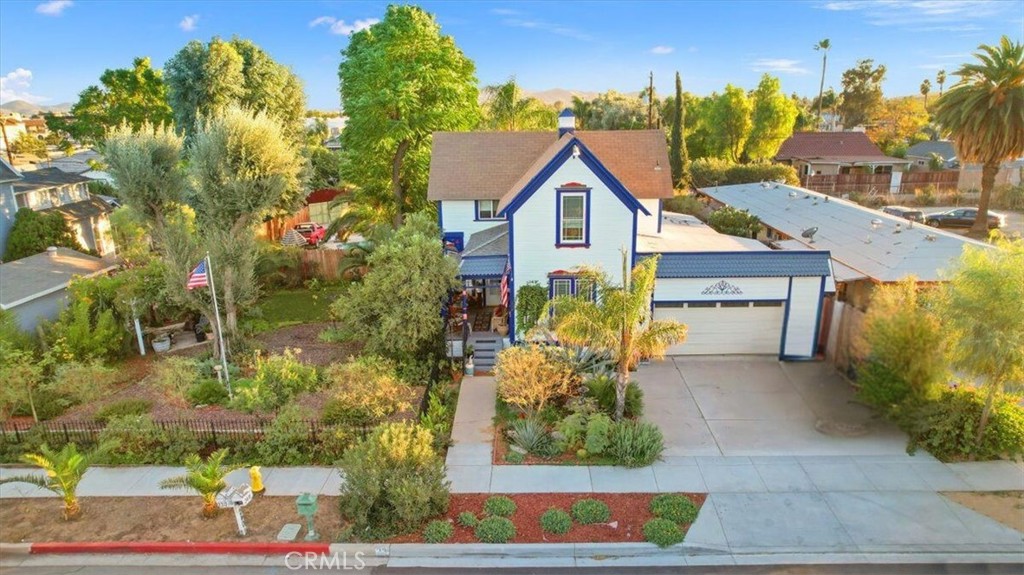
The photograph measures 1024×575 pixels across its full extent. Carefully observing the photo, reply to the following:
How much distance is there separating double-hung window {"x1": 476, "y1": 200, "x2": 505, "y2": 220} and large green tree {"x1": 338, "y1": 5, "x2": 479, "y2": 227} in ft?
21.1

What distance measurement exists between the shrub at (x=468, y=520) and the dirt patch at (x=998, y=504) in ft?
32.8

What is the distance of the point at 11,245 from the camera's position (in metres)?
27.9

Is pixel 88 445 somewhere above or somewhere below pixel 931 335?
below

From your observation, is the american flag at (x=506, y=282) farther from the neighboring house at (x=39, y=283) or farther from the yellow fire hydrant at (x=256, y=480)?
the neighboring house at (x=39, y=283)

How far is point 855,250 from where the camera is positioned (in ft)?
68.4

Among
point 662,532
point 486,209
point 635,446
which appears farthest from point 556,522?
point 486,209

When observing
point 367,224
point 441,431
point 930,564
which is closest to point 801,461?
point 930,564

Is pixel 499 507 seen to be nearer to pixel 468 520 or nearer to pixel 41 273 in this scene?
pixel 468 520

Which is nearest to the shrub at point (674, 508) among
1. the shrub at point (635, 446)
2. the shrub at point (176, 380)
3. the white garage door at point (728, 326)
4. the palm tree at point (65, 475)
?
the shrub at point (635, 446)

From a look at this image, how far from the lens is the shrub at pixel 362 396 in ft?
49.6

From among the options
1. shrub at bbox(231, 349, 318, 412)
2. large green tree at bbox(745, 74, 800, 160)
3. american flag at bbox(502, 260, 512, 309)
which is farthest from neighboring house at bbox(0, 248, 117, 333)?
large green tree at bbox(745, 74, 800, 160)

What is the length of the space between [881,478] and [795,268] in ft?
23.9

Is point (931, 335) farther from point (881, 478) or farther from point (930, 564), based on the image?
point (930, 564)

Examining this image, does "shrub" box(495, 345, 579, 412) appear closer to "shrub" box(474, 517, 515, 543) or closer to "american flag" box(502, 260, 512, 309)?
"shrub" box(474, 517, 515, 543)
